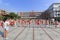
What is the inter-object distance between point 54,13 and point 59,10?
407 cm

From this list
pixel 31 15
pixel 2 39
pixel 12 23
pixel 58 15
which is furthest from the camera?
pixel 31 15

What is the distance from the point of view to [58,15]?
422 feet

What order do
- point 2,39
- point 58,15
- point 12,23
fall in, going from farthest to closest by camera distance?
point 58,15
point 12,23
point 2,39

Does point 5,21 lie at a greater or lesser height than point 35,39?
greater

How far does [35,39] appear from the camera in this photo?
1348 cm

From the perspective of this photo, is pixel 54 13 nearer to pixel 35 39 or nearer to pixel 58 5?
pixel 58 5

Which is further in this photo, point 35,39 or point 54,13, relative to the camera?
point 54,13

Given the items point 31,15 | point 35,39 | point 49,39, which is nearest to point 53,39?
point 49,39

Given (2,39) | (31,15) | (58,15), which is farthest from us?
(31,15)

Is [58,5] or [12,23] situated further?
[58,5]

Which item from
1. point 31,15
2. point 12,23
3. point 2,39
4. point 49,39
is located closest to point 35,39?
point 49,39

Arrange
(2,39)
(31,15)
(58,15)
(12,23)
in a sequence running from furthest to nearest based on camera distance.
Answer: (31,15)
(58,15)
(12,23)
(2,39)

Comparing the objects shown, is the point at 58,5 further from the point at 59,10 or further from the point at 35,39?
the point at 35,39

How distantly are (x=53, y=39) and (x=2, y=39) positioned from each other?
344cm
